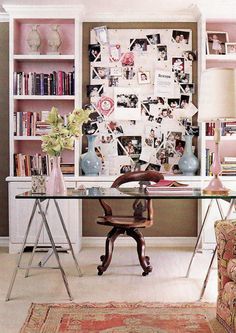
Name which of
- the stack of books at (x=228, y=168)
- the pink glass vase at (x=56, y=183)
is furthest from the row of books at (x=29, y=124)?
the stack of books at (x=228, y=168)

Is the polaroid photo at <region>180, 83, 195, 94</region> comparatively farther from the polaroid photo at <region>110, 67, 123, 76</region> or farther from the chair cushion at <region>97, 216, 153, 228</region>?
the chair cushion at <region>97, 216, 153, 228</region>

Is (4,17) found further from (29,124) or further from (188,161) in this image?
(188,161)

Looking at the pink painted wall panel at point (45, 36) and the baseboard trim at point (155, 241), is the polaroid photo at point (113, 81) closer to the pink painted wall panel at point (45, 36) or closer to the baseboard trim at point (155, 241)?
the pink painted wall panel at point (45, 36)

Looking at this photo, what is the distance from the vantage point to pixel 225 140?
18.5ft

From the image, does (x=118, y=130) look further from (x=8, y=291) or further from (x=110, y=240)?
(x=8, y=291)

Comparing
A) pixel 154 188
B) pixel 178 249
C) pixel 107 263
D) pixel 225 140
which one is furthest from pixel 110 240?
pixel 225 140

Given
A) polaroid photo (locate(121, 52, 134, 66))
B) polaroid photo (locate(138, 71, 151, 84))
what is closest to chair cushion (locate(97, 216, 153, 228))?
polaroid photo (locate(138, 71, 151, 84))

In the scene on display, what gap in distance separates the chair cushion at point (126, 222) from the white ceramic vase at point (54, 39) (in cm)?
191

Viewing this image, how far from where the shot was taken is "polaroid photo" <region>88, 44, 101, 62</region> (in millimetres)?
5723

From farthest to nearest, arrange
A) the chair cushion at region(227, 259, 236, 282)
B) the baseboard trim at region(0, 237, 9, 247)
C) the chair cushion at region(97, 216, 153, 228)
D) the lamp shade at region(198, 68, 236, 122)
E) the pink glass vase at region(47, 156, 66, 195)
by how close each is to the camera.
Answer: the baseboard trim at region(0, 237, 9, 247), the chair cushion at region(97, 216, 153, 228), the pink glass vase at region(47, 156, 66, 195), the lamp shade at region(198, 68, 236, 122), the chair cushion at region(227, 259, 236, 282)

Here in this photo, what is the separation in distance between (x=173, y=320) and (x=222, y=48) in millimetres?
3180

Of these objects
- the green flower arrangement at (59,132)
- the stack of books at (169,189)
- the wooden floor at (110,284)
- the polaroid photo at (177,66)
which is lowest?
the wooden floor at (110,284)

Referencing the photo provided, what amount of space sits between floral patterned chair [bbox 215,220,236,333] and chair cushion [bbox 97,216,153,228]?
4.02 ft

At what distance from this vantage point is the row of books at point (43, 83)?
5461mm
